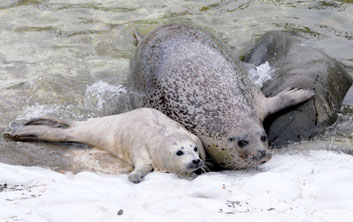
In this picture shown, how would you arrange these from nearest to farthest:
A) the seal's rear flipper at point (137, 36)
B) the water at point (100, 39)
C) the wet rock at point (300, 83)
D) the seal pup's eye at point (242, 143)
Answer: the seal pup's eye at point (242, 143), the wet rock at point (300, 83), the water at point (100, 39), the seal's rear flipper at point (137, 36)

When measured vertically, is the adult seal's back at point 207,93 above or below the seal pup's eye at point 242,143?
above

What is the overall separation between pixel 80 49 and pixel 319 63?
3083 millimetres

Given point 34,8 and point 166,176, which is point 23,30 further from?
point 166,176

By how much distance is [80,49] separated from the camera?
736 cm

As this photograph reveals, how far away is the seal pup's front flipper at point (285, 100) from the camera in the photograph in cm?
538

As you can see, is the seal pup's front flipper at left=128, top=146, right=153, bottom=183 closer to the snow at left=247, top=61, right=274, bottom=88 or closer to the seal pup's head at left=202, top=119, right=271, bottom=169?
the seal pup's head at left=202, top=119, right=271, bottom=169

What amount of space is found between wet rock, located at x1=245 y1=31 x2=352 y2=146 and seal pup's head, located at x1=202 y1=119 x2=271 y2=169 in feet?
1.32

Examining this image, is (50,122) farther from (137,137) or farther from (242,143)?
(242,143)

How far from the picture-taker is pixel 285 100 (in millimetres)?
5418

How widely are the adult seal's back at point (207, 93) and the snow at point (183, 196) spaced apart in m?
0.69

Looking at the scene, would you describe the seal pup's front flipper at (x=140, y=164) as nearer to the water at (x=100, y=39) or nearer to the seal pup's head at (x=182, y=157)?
the seal pup's head at (x=182, y=157)

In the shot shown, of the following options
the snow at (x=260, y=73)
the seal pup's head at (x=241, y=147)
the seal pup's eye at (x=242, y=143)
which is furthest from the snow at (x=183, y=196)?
the snow at (x=260, y=73)

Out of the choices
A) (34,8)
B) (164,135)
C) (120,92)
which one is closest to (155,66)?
(120,92)

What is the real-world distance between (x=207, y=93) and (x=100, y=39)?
9.13ft
